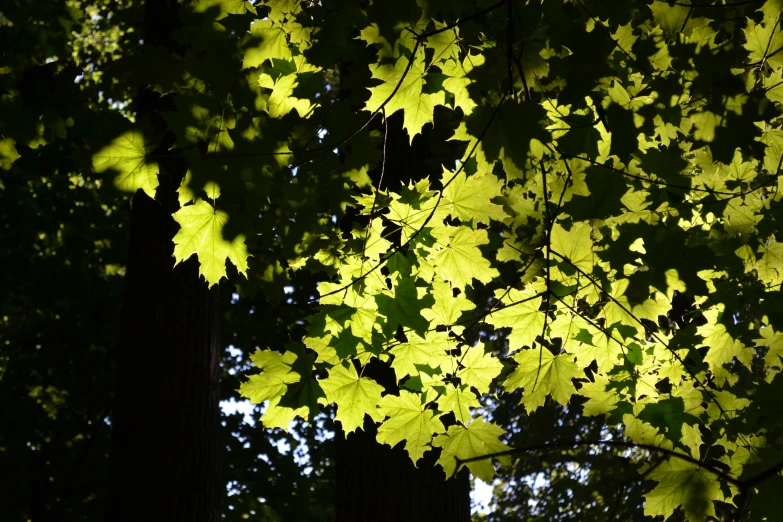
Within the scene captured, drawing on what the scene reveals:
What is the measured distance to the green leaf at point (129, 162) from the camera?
2484 mm

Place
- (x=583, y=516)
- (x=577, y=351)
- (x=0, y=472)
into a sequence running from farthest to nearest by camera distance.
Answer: (x=583, y=516) → (x=0, y=472) → (x=577, y=351)

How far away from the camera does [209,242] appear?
2584 mm

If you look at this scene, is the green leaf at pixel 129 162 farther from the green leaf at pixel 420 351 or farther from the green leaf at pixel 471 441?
the green leaf at pixel 471 441

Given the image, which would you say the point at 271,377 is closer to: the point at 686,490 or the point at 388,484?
the point at 388,484

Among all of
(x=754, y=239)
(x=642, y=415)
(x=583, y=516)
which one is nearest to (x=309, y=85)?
(x=642, y=415)

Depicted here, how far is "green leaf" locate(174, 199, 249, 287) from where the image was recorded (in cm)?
257

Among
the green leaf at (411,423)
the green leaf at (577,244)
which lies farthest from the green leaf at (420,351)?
the green leaf at (577,244)

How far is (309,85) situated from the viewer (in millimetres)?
2922

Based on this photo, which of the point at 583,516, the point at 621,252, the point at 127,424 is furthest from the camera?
the point at 583,516

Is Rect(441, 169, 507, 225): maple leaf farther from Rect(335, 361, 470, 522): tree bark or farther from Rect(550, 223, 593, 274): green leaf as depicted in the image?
Rect(335, 361, 470, 522): tree bark

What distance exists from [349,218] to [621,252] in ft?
6.21

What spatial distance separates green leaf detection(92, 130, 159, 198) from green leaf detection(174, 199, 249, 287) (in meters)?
0.18

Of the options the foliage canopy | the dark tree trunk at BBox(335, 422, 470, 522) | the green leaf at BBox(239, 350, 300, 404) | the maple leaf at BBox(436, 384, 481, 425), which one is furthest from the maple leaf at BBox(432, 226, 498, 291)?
the dark tree trunk at BBox(335, 422, 470, 522)

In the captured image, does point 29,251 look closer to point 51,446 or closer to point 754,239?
point 51,446
